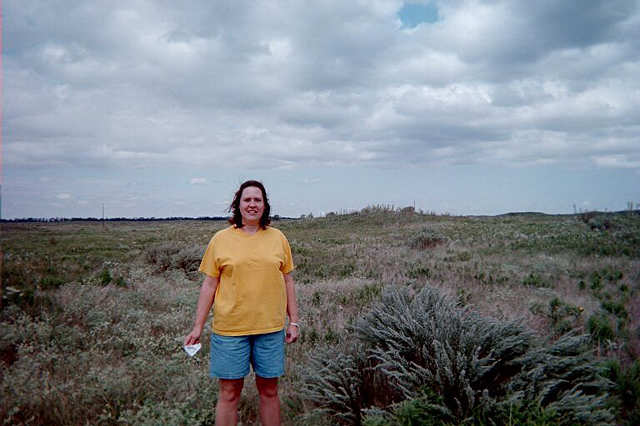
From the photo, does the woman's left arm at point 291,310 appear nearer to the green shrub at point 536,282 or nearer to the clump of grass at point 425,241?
the green shrub at point 536,282

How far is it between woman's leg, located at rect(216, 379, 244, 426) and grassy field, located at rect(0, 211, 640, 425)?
1.36 feet

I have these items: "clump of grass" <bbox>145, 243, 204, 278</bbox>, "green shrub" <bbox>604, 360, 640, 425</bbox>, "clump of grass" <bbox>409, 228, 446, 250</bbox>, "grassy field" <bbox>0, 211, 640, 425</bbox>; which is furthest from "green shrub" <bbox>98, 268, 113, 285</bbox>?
"clump of grass" <bbox>409, 228, 446, 250</bbox>

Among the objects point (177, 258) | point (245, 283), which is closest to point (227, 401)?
point (245, 283)

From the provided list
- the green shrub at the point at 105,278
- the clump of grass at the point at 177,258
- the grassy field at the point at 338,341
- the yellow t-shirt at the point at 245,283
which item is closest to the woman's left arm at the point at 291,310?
the yellow t-shirt at the point at 245,283

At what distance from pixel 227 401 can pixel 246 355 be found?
0.43 metres

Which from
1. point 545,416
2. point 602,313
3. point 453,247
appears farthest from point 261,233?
point 453,247

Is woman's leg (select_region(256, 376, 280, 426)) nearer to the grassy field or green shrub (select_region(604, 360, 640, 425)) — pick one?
the grassy field

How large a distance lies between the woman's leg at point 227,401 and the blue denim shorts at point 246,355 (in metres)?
0.09

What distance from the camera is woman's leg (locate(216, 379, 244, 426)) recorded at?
10.9 ft

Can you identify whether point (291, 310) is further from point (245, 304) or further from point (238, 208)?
point (238, 208)

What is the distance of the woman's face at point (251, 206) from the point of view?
3395mm

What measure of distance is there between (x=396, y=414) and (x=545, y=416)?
1.05 metres

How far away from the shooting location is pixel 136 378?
4.34 m

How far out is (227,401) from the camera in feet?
11.0
